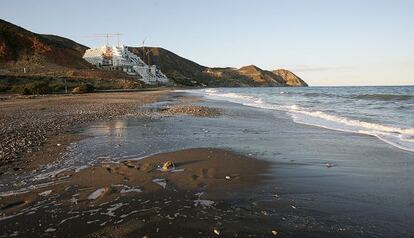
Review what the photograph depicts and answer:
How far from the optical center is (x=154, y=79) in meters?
89.4

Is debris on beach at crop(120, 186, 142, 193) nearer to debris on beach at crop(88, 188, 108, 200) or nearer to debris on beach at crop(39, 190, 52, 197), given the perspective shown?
debris on beach at crop(88, 188, 108, 200)

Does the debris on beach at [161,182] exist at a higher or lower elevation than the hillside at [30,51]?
lower

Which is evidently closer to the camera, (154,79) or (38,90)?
(38,90)

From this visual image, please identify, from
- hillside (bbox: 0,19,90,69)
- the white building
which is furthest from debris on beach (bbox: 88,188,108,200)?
the white building

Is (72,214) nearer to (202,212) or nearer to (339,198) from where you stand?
(202,212)

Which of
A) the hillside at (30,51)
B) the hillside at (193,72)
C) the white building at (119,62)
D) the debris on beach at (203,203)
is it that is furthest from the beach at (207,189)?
the hillside at (193,72)

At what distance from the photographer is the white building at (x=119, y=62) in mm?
85188

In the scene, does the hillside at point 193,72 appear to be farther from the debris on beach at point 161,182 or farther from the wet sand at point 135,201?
the debris on beach at point 161,182

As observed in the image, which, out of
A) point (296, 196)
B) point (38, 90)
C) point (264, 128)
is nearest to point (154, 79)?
point (38, 90)

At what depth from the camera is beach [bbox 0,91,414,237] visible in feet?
13.3

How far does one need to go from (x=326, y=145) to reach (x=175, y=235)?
6748 millimetres

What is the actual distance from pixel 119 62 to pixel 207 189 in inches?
3302

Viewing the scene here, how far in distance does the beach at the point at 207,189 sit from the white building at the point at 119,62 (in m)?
76.5

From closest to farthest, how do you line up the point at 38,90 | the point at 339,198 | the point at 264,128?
the point at 339,198
the point at 264,128
the point at 38,90
